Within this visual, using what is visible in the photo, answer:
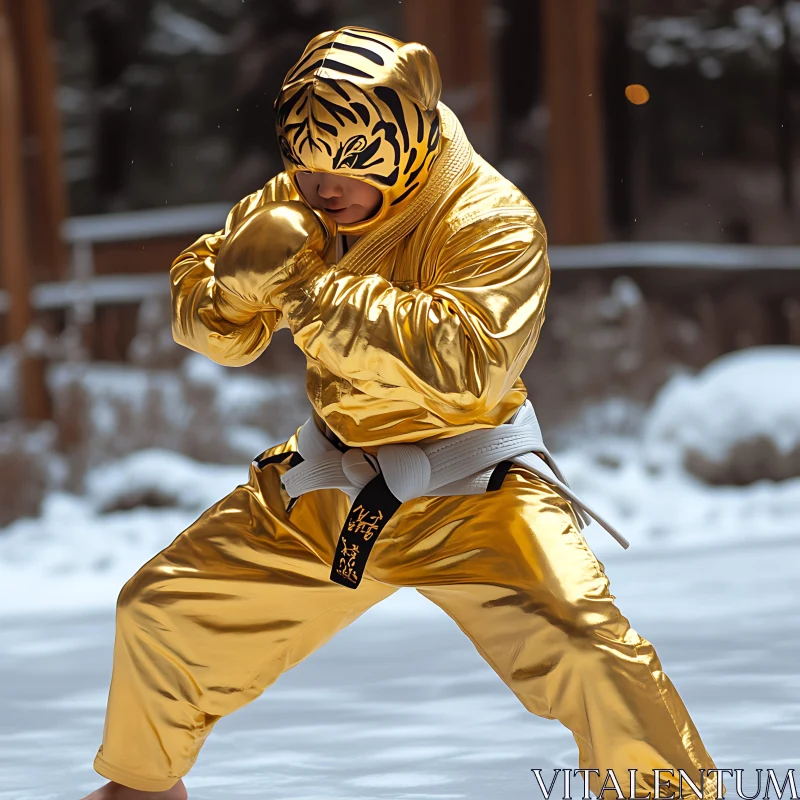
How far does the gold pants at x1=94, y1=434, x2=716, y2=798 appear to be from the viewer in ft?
5.22

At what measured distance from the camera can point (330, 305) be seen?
156cm

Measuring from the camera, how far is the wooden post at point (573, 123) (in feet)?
16.7

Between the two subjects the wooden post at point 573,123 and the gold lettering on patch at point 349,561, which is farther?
the wooden post at point 573,123

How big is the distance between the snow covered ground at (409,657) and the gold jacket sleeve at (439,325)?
771 mm

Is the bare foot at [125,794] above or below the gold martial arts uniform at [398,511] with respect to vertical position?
below

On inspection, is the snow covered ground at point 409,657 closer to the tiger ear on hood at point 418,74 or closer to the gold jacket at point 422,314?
the gold jacket at point 422,314

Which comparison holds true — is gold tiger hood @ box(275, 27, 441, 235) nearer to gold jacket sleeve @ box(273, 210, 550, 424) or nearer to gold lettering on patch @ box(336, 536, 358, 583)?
gold jacket sleeve @ box(273, 210, 550, 424)

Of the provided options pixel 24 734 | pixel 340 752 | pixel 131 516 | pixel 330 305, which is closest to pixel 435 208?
pixel 330 305

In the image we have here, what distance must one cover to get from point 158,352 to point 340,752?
3064 mm

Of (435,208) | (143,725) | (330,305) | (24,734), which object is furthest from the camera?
(24,734)

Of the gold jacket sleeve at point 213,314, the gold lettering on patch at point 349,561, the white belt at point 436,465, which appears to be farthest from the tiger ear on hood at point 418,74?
the gold lettering on patch at point 349,561

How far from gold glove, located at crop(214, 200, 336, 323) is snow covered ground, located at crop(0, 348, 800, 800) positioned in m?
0.89

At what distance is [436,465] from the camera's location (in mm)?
1744

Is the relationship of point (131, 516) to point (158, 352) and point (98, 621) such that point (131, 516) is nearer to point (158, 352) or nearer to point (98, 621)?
point (158, 352)
